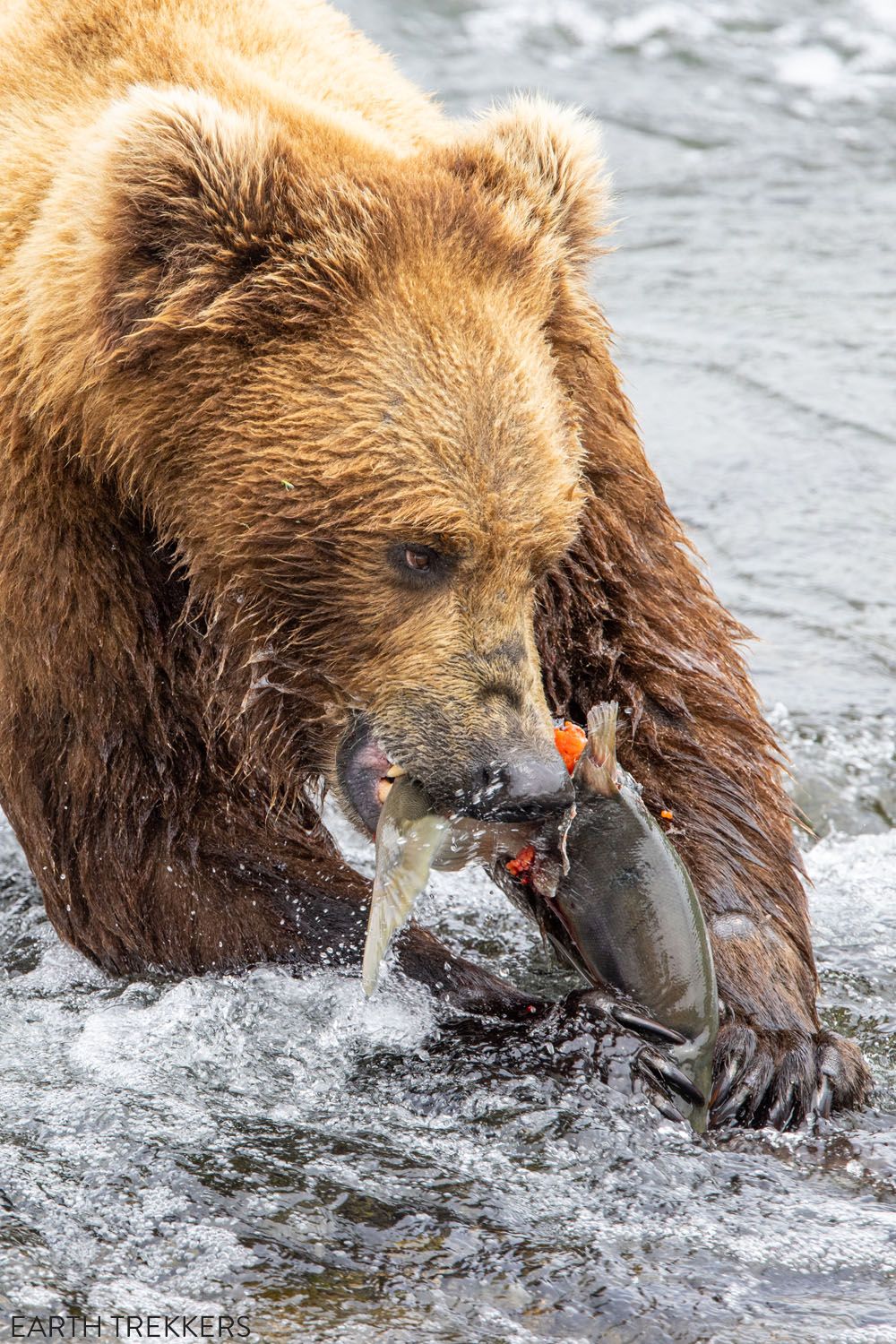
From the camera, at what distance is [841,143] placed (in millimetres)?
14438

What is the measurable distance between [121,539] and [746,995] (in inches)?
78.4

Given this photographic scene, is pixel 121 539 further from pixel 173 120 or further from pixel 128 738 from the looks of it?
pixel 173 120

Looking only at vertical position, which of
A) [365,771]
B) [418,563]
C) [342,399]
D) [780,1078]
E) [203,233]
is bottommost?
[780,1078]

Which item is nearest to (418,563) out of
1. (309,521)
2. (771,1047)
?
(309,521)

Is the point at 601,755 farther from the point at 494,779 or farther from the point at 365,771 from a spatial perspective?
the point at 365,771

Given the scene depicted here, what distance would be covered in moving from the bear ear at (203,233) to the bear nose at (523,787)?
3.55ft

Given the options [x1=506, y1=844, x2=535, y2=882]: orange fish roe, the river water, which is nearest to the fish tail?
[x1=506, y1=844, x2=535, y2=882]: orange fish roe

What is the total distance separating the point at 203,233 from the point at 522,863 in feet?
5.47

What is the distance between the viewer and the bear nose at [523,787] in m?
4.04

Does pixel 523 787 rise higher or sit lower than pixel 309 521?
lower

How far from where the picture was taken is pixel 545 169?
4492 millimetres

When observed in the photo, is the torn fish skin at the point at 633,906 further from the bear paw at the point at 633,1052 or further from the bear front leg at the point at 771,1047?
the bear front leg at the point at 771,1047

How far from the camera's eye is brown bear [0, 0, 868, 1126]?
4.05 meters

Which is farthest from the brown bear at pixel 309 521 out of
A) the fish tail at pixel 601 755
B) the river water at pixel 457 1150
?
the river water at pixel 457 1150
